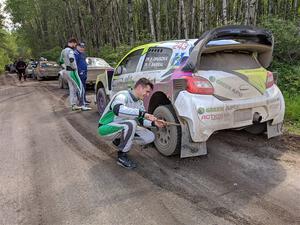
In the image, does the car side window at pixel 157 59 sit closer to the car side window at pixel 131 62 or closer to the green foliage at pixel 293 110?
the car side window at pixel 131 62

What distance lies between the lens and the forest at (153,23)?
952 centimetres

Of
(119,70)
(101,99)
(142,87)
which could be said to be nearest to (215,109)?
(142,87)

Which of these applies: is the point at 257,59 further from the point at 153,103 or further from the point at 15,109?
the point at 15,109

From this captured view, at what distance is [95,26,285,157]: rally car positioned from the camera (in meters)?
4.42

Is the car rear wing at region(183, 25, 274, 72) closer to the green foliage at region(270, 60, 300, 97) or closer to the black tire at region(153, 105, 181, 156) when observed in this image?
the black tire at region(153, 105, 181, 156)

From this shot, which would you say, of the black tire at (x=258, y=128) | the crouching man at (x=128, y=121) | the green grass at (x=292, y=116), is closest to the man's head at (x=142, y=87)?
the crouching man at (x=128, y=121)

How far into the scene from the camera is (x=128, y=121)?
4605 millimetres

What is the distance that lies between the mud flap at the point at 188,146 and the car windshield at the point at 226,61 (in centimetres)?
93

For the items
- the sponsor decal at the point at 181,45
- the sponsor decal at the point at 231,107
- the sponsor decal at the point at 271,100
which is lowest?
the sponsor decal at the point at 271,100

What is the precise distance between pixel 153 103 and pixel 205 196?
2110mm

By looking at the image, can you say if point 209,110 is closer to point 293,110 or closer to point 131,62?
point 131,62

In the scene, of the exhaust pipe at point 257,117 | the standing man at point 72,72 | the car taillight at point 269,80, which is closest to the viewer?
the exhaust pipe at point 257,117

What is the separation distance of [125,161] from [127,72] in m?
2.43

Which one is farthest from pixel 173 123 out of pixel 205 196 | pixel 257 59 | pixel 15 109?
pixel 15 109
